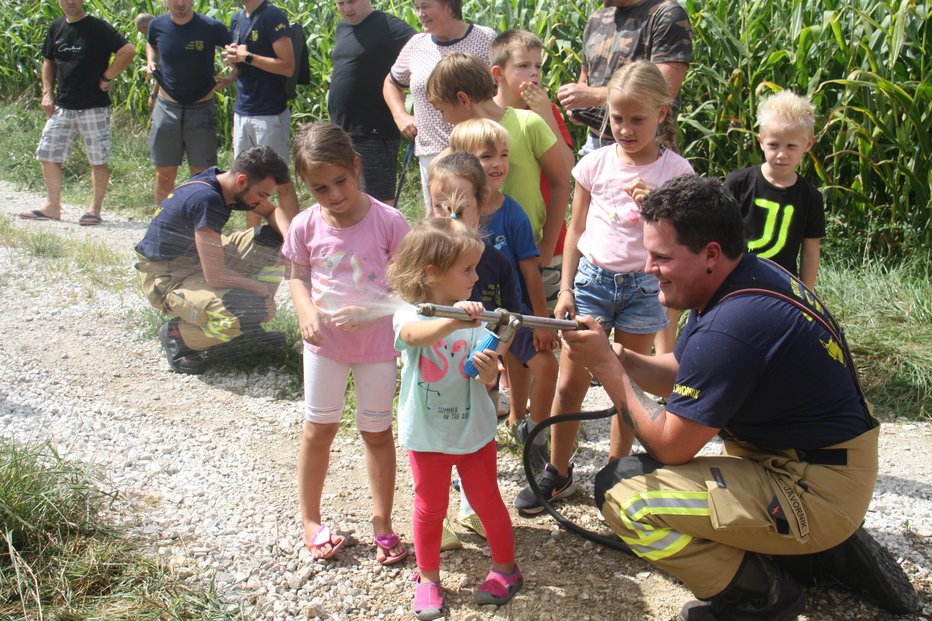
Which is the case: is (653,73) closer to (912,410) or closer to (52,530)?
(912,410)

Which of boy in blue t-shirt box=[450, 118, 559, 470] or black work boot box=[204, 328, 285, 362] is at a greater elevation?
boy in blue t-shirt box=[450, 118, 559, 470]

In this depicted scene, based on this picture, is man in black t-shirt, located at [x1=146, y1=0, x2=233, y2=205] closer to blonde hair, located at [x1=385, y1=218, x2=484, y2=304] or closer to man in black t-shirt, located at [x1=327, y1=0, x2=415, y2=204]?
man in black t-shirt, located at [x1=327, y1=0, x2=415, y2=204]

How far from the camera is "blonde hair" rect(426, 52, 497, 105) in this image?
12.5ft

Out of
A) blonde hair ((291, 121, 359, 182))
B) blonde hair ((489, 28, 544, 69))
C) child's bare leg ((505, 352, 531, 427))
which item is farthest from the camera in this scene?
blonde hair ((489, 28, 544, 69))

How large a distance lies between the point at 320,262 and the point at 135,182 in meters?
6.41

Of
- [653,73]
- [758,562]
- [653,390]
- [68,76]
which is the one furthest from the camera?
[68,76]

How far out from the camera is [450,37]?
4.82m

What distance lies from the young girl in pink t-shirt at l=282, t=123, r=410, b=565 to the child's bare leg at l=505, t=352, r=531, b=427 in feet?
2.77

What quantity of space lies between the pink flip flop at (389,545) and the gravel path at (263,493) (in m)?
0.04

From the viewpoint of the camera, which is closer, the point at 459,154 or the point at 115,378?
the point at 459,154

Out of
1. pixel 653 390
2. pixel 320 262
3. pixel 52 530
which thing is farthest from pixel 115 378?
pixel 653 390

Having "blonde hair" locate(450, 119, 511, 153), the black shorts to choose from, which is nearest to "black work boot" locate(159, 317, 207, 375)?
the black shorts

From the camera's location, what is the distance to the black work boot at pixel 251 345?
507 centimetres

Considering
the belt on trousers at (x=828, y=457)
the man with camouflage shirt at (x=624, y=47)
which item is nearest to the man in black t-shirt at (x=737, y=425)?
the belt on trousers at (x=828, y=457)
